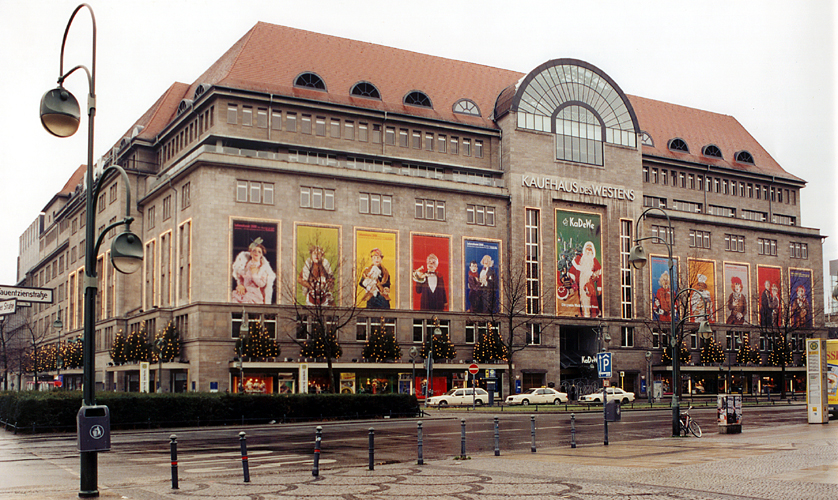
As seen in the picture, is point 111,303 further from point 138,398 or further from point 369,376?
point 138,398

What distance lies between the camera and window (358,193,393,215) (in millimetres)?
71812

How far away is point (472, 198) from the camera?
76938mm

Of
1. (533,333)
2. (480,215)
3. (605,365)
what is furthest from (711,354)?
(605,365)

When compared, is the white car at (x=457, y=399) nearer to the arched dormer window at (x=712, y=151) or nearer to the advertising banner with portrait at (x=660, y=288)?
the advertising banner with portrait at (x=660, y=288)

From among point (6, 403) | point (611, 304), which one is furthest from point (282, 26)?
point (6, 403)

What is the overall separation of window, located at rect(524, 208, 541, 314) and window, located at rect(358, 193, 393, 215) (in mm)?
14164

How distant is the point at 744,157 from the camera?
9938 cm

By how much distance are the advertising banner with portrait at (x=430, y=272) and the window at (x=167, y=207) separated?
21444mm

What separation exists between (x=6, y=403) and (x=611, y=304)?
2275 inches

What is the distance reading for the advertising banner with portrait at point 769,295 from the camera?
299ft

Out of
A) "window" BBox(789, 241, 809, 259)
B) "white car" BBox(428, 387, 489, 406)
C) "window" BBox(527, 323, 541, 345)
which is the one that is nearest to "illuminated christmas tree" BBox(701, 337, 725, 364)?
"window" BBox(527, 323, 541, 345)

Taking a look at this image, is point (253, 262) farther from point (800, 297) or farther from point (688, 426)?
point (800, 297)

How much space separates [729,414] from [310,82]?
52674mm

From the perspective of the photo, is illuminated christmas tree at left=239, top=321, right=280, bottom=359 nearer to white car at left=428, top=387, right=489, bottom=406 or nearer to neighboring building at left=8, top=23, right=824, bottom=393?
neighboring building at left=8, top=23, right=824, bottom=393
